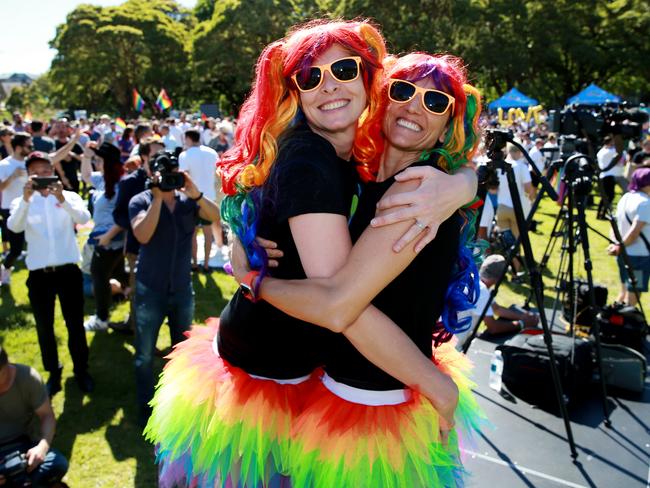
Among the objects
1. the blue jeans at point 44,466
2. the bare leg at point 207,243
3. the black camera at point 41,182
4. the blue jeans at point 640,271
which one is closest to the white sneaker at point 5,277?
the bare leg at point 207,243

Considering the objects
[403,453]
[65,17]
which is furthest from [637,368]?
[65,17]

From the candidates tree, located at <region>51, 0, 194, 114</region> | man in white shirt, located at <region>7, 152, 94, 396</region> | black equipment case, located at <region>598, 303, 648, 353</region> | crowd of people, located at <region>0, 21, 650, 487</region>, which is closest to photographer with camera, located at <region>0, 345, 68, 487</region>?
man in white shirt, located at <region>7, 152, 94, 396</region>

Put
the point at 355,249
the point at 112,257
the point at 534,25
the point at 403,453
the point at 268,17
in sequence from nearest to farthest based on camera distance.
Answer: the point at 355,249 < the point at 403,453 < the point at 112,257 < the point at 534,25 < the point at 268,17

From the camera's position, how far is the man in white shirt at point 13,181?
675 centimetres

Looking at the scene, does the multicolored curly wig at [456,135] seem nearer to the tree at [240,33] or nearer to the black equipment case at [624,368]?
the black equipment case at [624,368]

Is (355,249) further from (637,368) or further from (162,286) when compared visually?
(637,368)

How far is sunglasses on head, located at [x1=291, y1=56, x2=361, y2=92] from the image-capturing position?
4.91ft

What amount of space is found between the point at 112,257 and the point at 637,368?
16.8 ft

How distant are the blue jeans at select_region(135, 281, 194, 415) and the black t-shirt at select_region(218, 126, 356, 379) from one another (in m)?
2.33

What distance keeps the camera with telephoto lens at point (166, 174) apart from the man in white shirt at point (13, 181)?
4028mm

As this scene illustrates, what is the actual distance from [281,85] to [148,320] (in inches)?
112

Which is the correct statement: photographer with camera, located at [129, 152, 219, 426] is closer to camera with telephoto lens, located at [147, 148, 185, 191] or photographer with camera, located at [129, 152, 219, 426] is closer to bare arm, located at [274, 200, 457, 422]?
camera with telephoto lens, located at [147, 148, 185, 191]

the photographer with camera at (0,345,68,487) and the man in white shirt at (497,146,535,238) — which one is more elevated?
the man in white shirt at (497,146,535,238)

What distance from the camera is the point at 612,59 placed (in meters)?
30.9
